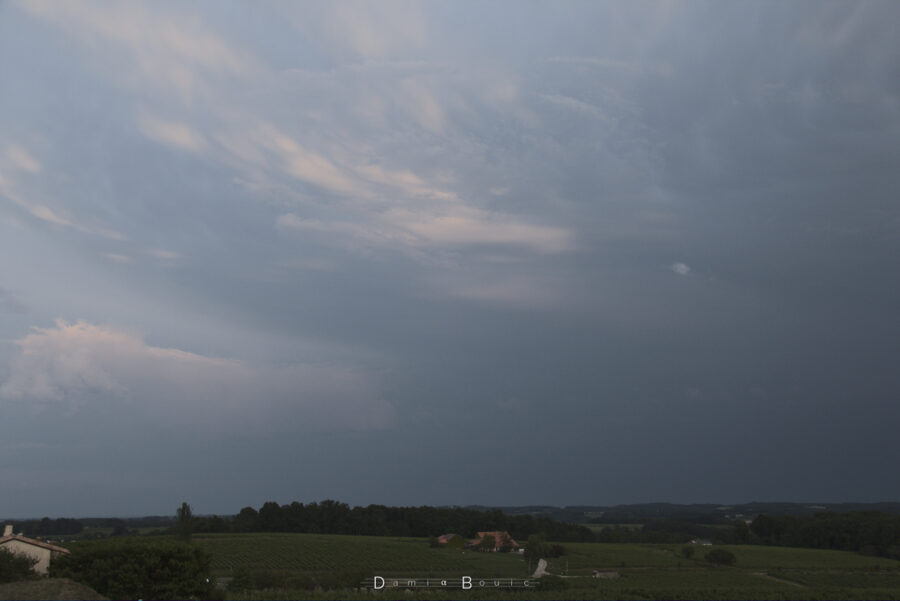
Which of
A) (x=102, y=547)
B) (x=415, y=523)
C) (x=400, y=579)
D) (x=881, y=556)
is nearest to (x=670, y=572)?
(x=400, y=579)

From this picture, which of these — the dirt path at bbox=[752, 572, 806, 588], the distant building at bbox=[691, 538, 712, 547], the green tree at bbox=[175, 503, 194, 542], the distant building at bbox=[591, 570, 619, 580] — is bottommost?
the distant building at bbox=[691, 538, 712, 547]

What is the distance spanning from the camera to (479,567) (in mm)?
71062

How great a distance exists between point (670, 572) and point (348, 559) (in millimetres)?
35792

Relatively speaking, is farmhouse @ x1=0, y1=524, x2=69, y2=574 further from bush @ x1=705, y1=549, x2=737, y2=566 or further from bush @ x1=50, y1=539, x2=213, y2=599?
bush @ x1=705, y1=549, x2=737, y2=566

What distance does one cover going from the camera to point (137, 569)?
2916cm

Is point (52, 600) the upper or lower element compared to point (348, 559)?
upper

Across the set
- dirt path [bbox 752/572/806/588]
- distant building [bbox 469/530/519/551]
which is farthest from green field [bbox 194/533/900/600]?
distant building [bbox 469/530/519/551]

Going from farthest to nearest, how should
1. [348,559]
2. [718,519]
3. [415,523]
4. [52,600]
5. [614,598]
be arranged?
[718,519]
[415,523]
[348,559]
[614,598]
[52,600]

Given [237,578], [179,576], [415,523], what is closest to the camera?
[179,576]

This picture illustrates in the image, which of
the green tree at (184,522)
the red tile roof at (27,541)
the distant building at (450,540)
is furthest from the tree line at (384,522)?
the red tile roof at (27,541)

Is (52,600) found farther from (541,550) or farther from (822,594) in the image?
(541,550)

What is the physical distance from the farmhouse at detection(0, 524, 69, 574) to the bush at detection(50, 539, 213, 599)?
3298 mm

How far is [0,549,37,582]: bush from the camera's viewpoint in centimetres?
3028

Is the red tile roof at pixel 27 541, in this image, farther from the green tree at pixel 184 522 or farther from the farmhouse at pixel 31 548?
the green tree at pixel 184 522
